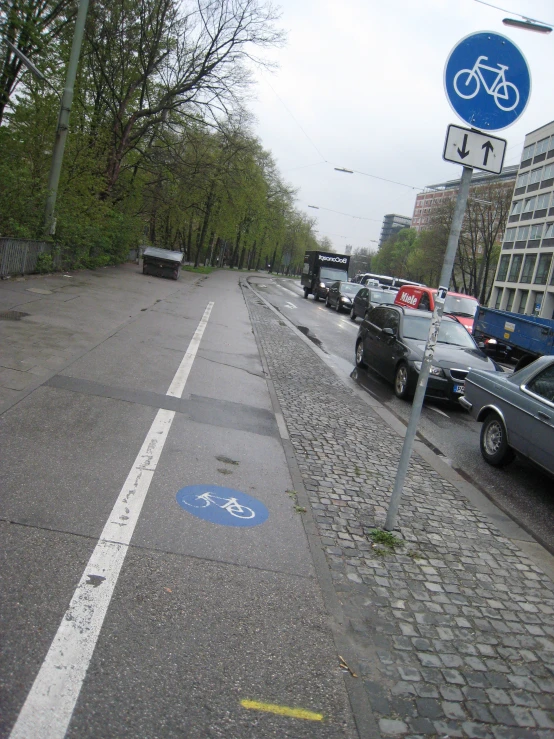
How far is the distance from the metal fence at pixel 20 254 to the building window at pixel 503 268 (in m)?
60.0

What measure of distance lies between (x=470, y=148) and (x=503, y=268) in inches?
2784

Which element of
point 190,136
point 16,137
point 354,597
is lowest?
point 354,597

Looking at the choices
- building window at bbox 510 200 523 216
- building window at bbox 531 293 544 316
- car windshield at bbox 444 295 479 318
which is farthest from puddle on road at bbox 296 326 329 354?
building window at bbox 510 200 523 216

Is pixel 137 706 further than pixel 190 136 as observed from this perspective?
No

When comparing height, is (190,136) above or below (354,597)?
above

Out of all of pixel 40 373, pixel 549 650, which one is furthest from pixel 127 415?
pixel 549 650

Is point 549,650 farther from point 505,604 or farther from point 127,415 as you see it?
point 127,415

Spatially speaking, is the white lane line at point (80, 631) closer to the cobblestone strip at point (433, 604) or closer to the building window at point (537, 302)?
the cobblestone strip at point (433, 604)

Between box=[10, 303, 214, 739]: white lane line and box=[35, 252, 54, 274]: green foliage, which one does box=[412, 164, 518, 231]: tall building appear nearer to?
box=[35, 252, 54, 274]: green foliage

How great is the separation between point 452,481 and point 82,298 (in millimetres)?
12341

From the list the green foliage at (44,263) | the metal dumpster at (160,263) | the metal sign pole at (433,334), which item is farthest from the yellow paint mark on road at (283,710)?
the metal dumpster at (160,263)

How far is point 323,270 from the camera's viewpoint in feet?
135

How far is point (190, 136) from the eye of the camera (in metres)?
30.4

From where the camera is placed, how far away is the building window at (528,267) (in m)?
63.8
